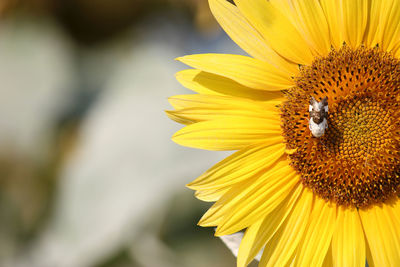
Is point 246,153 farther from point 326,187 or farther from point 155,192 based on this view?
point 155,192

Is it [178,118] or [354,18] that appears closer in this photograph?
[354,18]

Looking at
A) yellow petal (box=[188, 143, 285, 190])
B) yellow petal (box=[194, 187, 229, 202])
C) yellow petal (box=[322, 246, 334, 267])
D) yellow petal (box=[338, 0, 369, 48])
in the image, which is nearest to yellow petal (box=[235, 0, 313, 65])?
yellow petal (box=[338, 0, 369, 48])

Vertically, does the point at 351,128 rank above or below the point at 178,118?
below

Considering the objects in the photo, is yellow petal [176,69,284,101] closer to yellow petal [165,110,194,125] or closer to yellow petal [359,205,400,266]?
yellow petal [165,110,194,125]

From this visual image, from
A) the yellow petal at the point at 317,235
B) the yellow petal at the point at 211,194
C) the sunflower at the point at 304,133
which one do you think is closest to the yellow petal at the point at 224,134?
the sunflower at the point at 304,133

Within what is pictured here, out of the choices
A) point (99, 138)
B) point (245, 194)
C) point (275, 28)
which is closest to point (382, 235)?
point (245, 194)

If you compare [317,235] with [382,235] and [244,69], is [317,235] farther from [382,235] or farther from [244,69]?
[244,69]

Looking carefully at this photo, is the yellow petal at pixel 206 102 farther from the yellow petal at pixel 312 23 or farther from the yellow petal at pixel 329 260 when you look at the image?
the yellow petal at pixel 329 260

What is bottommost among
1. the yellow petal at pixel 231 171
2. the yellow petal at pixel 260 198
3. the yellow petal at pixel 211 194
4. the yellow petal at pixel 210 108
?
the yellow petal at pixel 260 198
